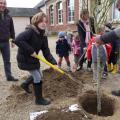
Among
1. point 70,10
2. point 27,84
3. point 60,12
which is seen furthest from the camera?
point 60,12

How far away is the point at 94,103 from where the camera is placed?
512 cm

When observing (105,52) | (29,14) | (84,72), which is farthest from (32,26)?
(29,14)

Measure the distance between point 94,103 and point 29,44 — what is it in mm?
1709

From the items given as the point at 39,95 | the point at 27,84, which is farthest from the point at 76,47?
the point at 39,95

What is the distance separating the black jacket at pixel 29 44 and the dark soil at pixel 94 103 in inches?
45.3

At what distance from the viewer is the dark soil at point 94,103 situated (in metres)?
4.88

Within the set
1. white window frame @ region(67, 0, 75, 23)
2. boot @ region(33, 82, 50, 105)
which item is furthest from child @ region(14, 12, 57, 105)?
white window frame @ region(67, 0, 75, 23)

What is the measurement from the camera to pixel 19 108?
187 inches

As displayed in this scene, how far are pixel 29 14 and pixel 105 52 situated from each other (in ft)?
124

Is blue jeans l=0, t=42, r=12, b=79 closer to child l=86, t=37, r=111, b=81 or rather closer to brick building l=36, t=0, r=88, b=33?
child l=86, t=37, r=111, b=81

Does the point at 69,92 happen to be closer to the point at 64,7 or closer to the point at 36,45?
the point at 36,45

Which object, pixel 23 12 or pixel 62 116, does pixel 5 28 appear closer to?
pixel 62 116

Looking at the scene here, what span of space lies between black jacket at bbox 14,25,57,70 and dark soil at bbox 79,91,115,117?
1151 mm

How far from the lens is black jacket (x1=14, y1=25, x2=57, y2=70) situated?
4512 millimetres
